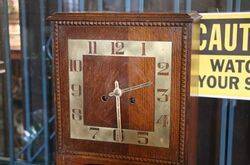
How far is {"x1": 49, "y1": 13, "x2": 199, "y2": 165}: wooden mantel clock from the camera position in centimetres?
123

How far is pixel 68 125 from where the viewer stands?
1.36 metres

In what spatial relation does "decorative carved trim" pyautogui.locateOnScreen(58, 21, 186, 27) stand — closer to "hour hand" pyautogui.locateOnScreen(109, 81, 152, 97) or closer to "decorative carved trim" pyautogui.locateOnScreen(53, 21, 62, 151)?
"decorative carved trim" pyautogui.locateOnScreen(53, 21, 62, 151)

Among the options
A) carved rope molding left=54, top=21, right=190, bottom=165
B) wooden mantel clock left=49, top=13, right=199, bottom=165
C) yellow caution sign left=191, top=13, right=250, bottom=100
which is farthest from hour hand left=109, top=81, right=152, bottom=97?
yellow caution sign left=191, top=13, right=250, bottom=100

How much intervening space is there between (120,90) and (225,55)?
1.96 ft

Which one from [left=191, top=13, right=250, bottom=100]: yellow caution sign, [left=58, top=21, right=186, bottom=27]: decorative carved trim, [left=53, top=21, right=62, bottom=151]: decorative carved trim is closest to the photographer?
[left=58, top=21, right=186, bottom=27]: decorative carved trim

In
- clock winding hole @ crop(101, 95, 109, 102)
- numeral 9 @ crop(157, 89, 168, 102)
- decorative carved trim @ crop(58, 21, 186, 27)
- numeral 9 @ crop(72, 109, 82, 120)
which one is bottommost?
numeral 9 @ crop(72, 109, 82, 120)

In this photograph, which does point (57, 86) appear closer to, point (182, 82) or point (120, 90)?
point (120, 90)

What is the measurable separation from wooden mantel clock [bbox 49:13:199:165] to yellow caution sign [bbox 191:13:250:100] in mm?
429

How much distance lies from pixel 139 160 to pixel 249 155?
0.73m

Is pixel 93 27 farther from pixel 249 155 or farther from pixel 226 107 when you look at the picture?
pixel 249 155

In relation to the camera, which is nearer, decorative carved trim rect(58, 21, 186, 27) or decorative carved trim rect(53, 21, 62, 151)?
decorative carved trim rect(58, 21, 186, 27)

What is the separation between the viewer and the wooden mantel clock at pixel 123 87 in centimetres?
123

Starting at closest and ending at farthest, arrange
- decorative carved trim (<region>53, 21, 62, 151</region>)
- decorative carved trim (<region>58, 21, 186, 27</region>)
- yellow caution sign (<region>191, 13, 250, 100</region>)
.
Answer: decorative carved trim (<region>58, 21, 186, 27</region>) < decorative carved trim (<region>53, 21, 62, 151</region>) < yellow caution sign (<region>191, 13, 250, 100</region>)

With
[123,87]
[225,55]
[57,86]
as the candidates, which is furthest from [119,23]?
[225,55]
